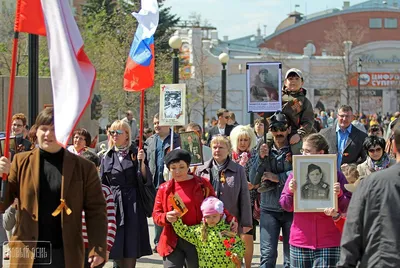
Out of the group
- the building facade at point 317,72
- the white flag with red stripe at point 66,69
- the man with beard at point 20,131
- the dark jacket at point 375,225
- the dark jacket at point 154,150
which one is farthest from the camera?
the building facade at point 317,72

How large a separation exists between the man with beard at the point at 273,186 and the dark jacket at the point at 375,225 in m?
3.69

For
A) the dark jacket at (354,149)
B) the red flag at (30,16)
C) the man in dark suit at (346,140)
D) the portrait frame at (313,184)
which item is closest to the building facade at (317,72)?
the man in dark suit at (346,140)

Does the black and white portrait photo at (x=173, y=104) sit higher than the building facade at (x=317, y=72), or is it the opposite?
the building facade at (x=317, y=72)

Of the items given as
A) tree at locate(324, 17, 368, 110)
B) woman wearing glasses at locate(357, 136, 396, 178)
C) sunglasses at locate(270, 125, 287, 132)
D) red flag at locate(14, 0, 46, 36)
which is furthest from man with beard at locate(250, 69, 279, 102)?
tree at locate(324, 17, 368, 110)

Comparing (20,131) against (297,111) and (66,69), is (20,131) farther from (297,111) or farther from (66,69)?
(66,69)

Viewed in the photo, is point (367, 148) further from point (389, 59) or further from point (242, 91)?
point (389, 59)

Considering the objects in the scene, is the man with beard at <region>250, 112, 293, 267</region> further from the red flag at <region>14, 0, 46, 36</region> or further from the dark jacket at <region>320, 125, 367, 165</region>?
the red flag at <region>14, 0, 46, 36</region>

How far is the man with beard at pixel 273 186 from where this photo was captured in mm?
8711

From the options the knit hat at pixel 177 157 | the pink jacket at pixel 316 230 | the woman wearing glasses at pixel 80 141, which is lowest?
the pink jacket at pixel 316 230

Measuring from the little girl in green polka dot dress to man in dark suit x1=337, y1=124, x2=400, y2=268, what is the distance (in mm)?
2654

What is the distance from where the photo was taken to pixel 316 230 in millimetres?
7254

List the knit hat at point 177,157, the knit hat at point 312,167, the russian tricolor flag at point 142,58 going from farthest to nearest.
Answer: the russian tricolor flag at point 142,58, the knit hat at point 177,157, the knit hat at point 312,167

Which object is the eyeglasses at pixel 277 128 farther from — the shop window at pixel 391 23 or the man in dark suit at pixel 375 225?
the shop window at pixel 391 23

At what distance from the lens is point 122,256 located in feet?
29.1
